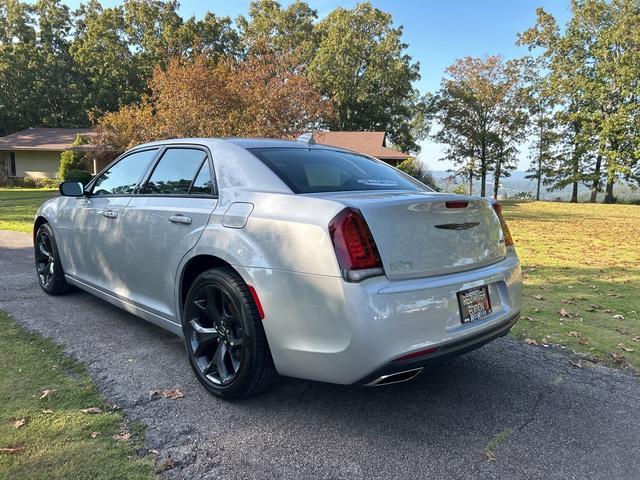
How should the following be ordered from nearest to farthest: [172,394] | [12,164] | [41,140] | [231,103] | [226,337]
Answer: [226,337] → [172,394] → [231,103] → [12,164] → [41,140]

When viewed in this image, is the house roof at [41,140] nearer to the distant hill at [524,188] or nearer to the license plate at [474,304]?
the distant hill at [524,188]

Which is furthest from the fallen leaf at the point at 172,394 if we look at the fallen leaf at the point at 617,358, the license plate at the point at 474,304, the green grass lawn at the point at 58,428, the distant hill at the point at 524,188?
the distant hill at the point at 524,188

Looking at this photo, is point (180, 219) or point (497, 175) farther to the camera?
point (497, 175)

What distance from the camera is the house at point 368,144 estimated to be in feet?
96.1

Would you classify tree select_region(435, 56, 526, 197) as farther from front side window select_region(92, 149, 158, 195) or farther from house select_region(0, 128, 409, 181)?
front side window select_region(92, 149, 158, 195)

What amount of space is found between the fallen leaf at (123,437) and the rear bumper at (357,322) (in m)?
0.89

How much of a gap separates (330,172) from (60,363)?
2.43 metres

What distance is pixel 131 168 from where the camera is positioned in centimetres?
420

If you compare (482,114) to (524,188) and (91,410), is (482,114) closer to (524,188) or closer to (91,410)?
(524,188)

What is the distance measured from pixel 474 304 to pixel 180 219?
1991 millimetres

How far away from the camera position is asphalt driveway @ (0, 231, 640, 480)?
93.5 inches

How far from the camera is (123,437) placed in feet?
8.44

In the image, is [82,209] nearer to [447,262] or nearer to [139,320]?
[139,320]

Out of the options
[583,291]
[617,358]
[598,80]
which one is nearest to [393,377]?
[617,358]
